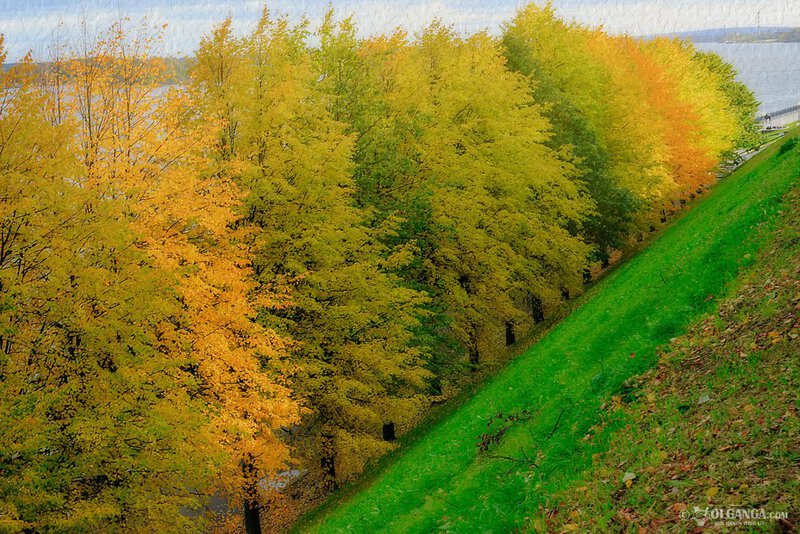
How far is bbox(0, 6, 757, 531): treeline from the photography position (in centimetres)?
1355

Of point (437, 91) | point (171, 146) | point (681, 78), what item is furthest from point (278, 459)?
point (681, 78)

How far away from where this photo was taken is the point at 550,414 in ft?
37.7

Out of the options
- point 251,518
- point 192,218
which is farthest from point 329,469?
point 192,218

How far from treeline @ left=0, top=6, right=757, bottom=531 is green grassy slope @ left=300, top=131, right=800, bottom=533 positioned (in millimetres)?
5183

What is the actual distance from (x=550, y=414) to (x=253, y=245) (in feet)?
36.3

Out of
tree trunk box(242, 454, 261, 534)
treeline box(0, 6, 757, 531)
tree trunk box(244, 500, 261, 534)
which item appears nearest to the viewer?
treeline box(0, 6, 757, 531)

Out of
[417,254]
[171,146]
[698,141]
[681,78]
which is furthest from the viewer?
[681,78]

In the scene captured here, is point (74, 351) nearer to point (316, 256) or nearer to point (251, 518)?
point (316, 256)

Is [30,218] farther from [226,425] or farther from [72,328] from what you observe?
[226,425]

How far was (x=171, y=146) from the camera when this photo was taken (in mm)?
17516

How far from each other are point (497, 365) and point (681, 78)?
4088 cm

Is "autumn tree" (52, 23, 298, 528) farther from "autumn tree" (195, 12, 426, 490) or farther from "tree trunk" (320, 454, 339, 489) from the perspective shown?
"tree trunk" (320, 454, 339, 489)

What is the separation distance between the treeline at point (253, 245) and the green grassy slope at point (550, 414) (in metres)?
5.18

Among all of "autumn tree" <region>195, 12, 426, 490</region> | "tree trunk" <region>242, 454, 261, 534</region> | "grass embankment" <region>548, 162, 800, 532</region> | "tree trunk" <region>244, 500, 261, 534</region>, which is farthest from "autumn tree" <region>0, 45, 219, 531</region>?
"grass embankment" <region>548, 162, 800, 532</region>
